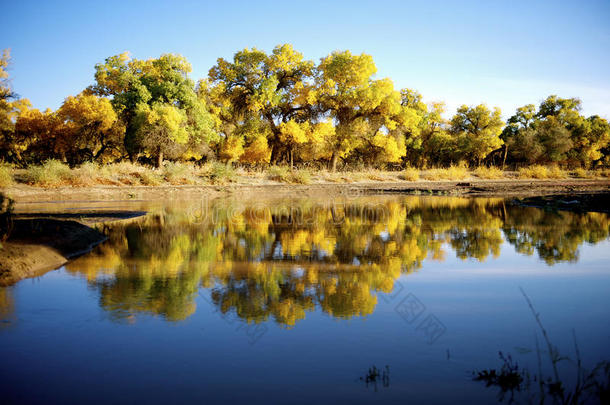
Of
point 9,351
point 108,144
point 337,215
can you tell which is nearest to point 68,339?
point 9,351

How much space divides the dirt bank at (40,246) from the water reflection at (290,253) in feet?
1.35

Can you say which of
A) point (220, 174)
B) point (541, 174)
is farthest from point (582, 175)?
point (220, 174)

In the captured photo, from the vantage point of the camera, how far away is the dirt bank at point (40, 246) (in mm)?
7934

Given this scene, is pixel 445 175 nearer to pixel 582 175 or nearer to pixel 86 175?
pixel 582 175

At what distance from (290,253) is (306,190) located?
66.3 feet

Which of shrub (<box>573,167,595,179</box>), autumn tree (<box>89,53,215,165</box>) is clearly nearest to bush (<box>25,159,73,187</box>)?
autumn tree (<box>89,53,215,165</box>)

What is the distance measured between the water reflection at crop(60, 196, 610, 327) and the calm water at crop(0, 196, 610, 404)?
51 millimetres

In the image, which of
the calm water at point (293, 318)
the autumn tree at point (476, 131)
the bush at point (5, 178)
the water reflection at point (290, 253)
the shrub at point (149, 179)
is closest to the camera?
the calm water at point (293, 318)

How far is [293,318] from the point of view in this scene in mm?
5773

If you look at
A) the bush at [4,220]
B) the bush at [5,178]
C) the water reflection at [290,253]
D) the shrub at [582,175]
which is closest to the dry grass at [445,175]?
the shrub at [582,175]

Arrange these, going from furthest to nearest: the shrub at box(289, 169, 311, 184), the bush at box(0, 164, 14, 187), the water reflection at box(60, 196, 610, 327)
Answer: the shrub at box(289, 169, 311, 184)
the bush at box(0, 164, 14, 187)
the water reflection at box(60, 196, 610, 327)

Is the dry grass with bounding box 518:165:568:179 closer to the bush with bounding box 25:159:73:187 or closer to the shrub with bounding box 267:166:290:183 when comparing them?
the shrub with bounding box 267:166:290:183

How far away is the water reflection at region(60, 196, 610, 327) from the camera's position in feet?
21.2

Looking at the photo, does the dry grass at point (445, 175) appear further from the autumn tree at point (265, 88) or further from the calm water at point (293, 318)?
the calm water at point (293, 318)
